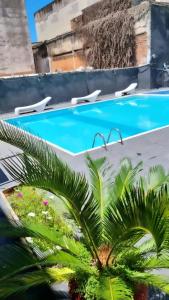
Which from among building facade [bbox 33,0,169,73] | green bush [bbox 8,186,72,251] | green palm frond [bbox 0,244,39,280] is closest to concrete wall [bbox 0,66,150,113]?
building facade [bbox 33,0,169,73]

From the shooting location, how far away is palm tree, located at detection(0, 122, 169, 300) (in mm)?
2074

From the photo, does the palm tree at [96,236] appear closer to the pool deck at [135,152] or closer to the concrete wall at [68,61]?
the pool deck at [135,152]

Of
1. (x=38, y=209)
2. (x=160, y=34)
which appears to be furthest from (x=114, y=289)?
(x=160, y=34)

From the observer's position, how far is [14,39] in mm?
22844

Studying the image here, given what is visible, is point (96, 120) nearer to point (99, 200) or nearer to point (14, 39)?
point (99, 200)

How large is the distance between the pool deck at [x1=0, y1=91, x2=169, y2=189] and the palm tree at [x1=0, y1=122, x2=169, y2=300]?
3331 mm

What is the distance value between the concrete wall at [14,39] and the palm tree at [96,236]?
71.3 feet

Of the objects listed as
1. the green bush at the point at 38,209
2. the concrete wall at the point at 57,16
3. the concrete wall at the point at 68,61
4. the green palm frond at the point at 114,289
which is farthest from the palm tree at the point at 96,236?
the concrete wall at the point at 57,16

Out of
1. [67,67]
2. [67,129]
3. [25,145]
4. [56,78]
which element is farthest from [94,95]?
[25,145]

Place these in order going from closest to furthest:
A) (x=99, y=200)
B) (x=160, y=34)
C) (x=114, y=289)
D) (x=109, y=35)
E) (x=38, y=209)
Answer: (x=114, y=289) < (x=99, y=200) < (x=38, y=209) < (x=160, y=34) < (x=109, y=35)

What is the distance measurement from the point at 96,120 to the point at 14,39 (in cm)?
1311

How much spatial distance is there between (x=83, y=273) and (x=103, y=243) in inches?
14.3

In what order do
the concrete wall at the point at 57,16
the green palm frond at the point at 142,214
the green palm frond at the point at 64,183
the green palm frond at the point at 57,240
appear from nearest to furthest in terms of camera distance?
the green palm frond at the point at 142,214 < the green palm frond at the point at 64,183 < the green palm frond at the point at 57,240 < the concrete wall at the point at 57,16

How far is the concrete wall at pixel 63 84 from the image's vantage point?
52.4ft
